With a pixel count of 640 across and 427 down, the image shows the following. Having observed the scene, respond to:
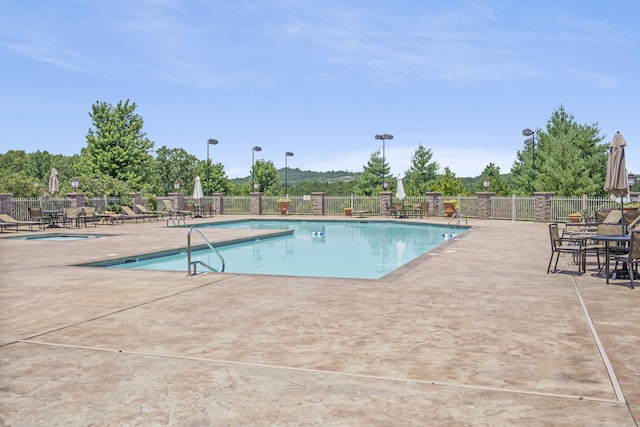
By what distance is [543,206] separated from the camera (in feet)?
89.5

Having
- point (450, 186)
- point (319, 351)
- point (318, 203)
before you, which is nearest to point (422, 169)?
point (450, 186)

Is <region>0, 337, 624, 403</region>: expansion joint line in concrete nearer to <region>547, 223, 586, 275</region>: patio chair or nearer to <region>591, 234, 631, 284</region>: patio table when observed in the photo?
<region>591, 234, 631, 284</region>: patio table

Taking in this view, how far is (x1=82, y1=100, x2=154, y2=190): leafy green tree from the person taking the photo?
4750cm

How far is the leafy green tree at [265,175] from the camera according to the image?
6700 centimetres

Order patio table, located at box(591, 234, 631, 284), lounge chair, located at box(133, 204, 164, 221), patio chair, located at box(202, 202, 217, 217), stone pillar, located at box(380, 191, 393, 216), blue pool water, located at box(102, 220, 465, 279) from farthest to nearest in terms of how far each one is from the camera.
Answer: patio chair, located at box(202, 202, 217, 217) → stone pillar, located at box(380, 191, 393, 216) → lounge chair, located at box(133, 204, 164, 221) → blue pool water, located at box(102, 220, 465, 279) → patio table, located at box(591, 234, 631, 284)

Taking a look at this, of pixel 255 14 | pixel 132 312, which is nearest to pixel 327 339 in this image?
pixel 132 312

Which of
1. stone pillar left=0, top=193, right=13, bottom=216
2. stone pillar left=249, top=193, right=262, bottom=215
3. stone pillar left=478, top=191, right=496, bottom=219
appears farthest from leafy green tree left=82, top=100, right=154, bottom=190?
stone pillar left=478, top=191, right=496, bottom=219

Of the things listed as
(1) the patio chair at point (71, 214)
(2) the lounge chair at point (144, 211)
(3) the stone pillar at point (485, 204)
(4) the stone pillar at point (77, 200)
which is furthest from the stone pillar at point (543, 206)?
(4) the stone pillar at point (77, 200)

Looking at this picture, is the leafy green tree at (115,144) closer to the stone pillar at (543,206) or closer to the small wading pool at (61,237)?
the small wading pool at (61,237)

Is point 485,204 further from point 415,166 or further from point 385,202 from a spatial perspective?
point 415,166

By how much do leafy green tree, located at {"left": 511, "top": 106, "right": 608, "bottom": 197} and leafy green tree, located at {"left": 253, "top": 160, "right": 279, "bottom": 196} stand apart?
32.9 metres

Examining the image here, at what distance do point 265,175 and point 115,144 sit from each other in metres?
22.7

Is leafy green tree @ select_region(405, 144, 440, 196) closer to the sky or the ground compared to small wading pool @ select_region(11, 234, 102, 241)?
closer to the sky

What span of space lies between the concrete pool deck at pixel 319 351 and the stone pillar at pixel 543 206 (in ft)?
64.5
